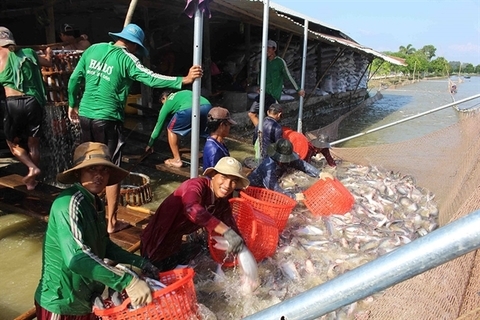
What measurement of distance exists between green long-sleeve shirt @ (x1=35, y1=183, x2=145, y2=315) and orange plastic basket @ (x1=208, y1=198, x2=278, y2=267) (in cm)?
135

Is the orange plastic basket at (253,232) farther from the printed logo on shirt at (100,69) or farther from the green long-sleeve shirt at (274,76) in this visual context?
the green long-sleeve shirt at (274,76)

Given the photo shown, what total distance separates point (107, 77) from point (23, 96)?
1232mm

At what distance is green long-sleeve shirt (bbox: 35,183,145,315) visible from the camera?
86.9 inches

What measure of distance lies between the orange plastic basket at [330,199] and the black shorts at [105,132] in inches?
98.7

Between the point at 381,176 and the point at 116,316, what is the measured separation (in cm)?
586

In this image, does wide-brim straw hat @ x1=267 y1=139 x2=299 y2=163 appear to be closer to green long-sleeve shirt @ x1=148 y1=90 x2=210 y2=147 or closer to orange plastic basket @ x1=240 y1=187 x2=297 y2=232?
orange plastic basket @ x1=240 y1=187 x2=297 y2=232

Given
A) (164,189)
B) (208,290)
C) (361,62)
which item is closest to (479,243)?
(208,290)

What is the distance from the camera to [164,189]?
6.56 m

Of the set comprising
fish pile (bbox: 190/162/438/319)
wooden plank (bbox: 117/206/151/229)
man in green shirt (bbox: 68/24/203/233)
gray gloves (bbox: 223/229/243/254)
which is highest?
man in green shirt (bbox: 68/24/203/233)

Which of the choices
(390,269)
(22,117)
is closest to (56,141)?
(22,117)

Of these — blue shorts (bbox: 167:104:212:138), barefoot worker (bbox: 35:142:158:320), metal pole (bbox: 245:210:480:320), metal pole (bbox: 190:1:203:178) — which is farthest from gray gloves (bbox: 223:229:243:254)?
blue shorts (bbox: 167:104:212:138)

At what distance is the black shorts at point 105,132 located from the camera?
4.28 m

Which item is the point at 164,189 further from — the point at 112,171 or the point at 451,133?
the point at 451,133

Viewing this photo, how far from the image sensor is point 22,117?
470 cm
